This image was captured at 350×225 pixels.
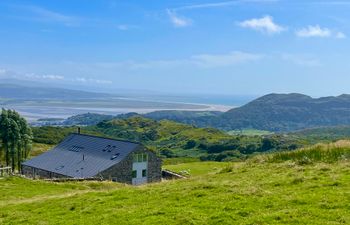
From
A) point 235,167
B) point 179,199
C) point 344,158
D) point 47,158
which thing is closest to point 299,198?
point 179,199

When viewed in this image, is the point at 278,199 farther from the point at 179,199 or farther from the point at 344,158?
the point at 344,158

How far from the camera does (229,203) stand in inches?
690

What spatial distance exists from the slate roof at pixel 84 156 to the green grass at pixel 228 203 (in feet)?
153

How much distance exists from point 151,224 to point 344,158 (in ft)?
47.5

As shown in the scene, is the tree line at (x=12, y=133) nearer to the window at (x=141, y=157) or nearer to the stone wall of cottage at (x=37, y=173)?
the stone wall of cottage at (x=37, y=173)

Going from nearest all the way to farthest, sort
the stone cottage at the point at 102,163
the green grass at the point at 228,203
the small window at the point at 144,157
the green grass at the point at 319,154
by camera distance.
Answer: the green grass at the point at 228,203, the green grass at the point at 319,154, the stone cottage at the point at 102,163, the small window at the point at 144,157

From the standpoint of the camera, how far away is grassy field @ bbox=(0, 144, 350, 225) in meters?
15.5

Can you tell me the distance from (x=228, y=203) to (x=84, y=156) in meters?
63.1

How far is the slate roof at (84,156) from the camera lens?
239ft

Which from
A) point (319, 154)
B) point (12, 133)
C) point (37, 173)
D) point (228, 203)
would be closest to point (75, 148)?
point (37, 173)

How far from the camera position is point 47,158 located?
83.2m

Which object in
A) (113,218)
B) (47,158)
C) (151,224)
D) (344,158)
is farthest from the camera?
(47,158)

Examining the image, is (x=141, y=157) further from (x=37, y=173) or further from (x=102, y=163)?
(x=37, y=173)

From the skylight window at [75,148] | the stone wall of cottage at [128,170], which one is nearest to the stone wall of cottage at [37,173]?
the skylight window at [75,148]
